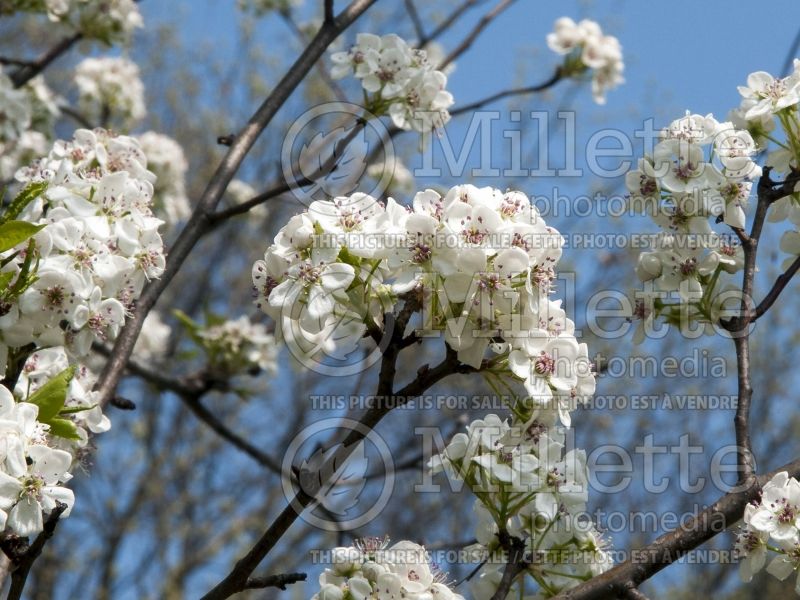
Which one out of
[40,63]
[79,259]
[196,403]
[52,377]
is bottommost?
[52,377]

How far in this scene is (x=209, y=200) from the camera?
3.55 m

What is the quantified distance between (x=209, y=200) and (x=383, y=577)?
5.47ft

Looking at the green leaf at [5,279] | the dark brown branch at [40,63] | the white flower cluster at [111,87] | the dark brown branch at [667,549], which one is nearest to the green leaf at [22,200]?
the green leaf at [5,279]

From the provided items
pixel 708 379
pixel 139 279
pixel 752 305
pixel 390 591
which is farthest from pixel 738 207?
pixel 708 379

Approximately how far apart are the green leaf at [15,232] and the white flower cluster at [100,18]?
122 inches

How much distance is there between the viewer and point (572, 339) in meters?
2.25

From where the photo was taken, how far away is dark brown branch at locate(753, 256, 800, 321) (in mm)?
2711

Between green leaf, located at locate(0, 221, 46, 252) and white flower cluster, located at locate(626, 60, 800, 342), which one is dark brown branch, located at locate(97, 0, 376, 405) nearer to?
green leaf, located at locate(0, 221, 46, 252)

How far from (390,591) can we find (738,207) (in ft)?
4.71

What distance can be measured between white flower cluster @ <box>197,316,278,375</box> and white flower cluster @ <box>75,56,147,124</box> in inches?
61.0

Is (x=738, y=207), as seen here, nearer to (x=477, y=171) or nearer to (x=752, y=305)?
(x=752, y=305)

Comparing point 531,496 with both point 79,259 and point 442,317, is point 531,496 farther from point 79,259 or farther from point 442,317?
point 79,259

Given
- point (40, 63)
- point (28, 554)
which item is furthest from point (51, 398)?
point (40, 63)

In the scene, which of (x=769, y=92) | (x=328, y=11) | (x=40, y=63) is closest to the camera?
(x=769, y=92)
